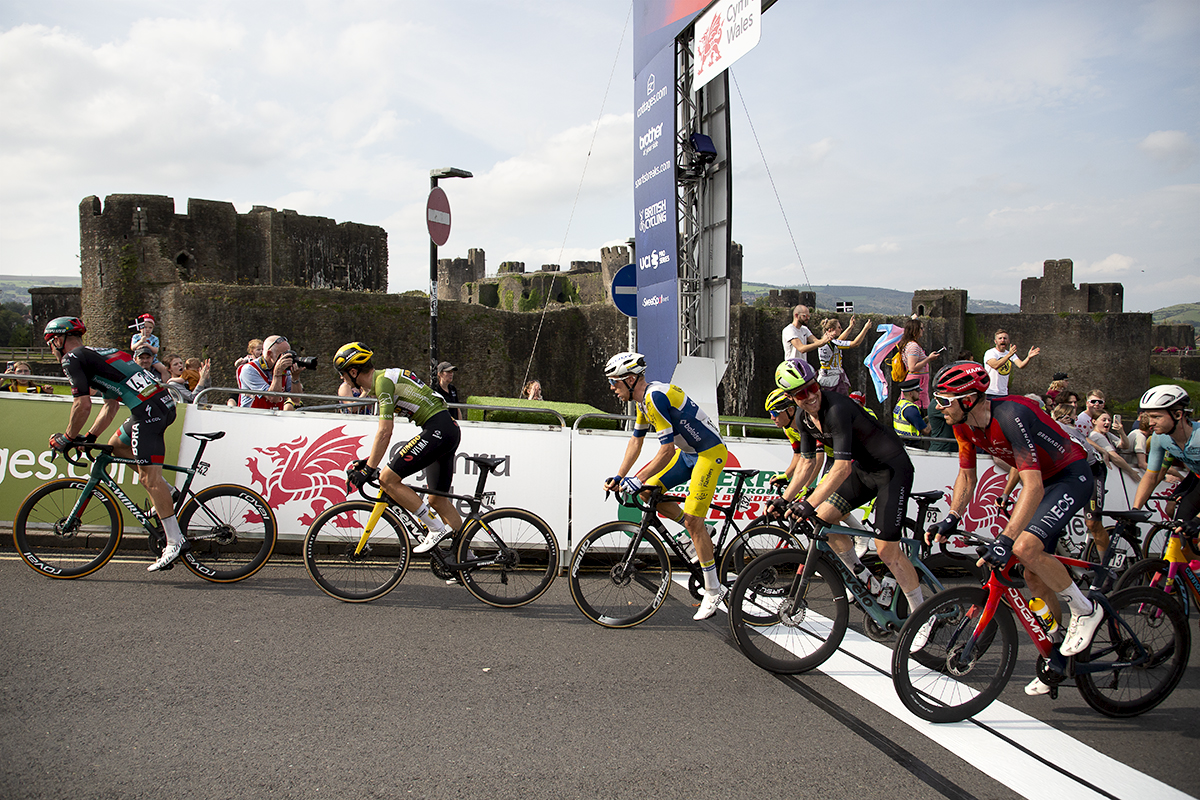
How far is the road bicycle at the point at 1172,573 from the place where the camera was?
529 centimetres

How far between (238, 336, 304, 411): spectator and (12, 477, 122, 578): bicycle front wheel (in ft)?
11.5

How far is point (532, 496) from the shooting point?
779cm

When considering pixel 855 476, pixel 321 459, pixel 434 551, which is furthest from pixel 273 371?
pixel 855 476

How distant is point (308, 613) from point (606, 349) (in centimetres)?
2171

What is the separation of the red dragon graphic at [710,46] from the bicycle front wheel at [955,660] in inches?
250

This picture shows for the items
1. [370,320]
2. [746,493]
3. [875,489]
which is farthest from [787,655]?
[370,320]

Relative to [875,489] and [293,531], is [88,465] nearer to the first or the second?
[293,531]

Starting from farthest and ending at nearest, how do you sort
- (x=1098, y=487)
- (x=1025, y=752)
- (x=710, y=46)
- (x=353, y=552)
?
(x=710, y=46)
(x=1098, y=487)
(x=353, y=552)
(x=1025, y=752)

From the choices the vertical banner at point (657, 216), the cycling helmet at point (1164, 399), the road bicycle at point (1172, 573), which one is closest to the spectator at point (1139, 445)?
the cycling helmet at point (1164, 399)

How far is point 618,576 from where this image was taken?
5820 millimetres

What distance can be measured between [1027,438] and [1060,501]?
0.44 metres

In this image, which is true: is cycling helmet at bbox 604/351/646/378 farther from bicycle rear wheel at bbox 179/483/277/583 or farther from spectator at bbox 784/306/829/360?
spectator at bbox 784/306/829/360

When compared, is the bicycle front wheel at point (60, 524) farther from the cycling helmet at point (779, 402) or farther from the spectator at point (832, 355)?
the spectator at point (832, 355)

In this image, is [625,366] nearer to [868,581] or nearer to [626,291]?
[868,581]
